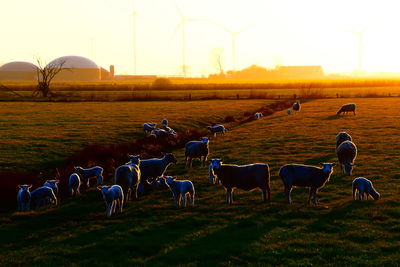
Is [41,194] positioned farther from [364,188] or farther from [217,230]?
[364,188]

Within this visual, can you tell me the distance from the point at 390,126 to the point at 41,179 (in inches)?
1263

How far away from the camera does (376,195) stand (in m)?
17.8

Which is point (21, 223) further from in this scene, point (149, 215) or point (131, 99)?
point (131, 99)

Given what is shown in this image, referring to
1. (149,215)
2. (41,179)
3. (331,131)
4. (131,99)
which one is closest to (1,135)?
(41,179)

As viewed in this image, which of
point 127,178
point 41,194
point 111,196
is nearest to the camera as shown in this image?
point 111,196

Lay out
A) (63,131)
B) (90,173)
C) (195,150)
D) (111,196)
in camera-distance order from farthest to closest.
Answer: (63,131) < (195,150) < (90,173) < (111,196)

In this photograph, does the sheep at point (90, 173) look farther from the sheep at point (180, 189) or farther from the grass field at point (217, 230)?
the sheep at point (180, 189)

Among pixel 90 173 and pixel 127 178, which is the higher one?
pixel 127 178

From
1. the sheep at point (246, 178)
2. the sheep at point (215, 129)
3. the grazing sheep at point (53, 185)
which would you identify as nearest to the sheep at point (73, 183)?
the grazing sheep at point (53, 185)

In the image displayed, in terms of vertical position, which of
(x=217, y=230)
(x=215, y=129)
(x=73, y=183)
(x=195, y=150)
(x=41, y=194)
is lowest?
(x=217, y=230)

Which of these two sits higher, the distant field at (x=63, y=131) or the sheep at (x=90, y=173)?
the distant field at (x=63, y=131)

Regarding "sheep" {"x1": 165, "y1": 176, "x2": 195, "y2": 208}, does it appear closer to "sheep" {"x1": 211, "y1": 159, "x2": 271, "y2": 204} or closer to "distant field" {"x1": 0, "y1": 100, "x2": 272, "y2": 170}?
"sheep" {"x1": 211, "y1": 159, "x2": 271, "y2": 204}

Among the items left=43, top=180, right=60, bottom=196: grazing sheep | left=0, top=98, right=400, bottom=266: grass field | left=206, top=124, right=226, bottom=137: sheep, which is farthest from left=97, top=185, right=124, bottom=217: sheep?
left=206, top=124, right=226, bottom=137: sheep

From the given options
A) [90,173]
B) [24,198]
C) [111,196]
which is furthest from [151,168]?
[24,198]
